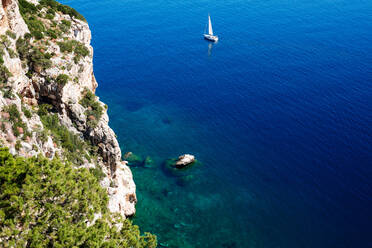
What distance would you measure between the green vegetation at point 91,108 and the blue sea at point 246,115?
63.0 ft

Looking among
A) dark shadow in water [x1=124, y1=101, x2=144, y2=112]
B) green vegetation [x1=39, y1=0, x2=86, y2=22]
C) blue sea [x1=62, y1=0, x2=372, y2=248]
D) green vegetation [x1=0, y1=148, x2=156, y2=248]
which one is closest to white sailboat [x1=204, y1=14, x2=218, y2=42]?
blue sea [x1=62, y1=0, x2=372, y2=248]

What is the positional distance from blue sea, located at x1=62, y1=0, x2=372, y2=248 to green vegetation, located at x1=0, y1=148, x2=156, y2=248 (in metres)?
23.3

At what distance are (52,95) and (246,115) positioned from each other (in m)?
51.6

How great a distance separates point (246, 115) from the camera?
83.3m

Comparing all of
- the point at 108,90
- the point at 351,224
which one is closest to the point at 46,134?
the point at 351,224

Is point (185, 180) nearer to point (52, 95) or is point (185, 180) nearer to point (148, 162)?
point (148, 162)

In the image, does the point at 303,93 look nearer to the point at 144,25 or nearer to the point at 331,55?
the point at 331,55

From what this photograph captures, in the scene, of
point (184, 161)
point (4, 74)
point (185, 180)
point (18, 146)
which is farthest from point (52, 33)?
point (185, 180)

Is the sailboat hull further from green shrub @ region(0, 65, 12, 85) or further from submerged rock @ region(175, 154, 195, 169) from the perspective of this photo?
green shrub @ region(0, 65, 12, 85)

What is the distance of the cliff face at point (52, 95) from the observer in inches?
1406

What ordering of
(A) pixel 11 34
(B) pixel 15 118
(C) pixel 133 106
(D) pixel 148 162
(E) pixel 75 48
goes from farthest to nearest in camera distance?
(C) pixel 133 106 < (D) pixel 148 162 < (E) pixel 75 48 < (A) pixel 11 34 < (B) pixel 15 118

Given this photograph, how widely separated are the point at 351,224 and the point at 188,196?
27897 mm

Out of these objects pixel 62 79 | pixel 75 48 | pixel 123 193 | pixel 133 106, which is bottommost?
pixel 133 106

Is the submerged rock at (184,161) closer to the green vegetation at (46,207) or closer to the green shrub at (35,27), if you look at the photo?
the green vegetation at (46,207)
